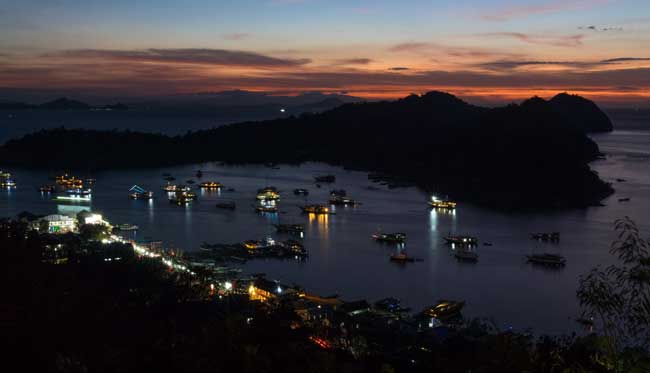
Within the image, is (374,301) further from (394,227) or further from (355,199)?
(355,199)

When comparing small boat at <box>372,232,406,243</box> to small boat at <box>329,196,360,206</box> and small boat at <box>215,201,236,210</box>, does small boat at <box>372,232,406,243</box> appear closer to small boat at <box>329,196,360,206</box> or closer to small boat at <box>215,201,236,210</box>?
small boat at <box>329,196,360,206</box>

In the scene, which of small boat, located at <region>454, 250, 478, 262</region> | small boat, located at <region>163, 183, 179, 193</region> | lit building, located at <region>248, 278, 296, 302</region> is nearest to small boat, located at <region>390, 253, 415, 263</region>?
small boat, located at <region>454, 250, 478, 262</region>

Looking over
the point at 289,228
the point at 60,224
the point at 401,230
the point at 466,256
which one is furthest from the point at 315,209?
the point at 60,224

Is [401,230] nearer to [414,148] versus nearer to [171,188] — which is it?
[171,188]

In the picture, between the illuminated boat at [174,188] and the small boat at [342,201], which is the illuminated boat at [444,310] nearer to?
the small boat at [342,201]

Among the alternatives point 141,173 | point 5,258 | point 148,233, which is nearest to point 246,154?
point 141,173
